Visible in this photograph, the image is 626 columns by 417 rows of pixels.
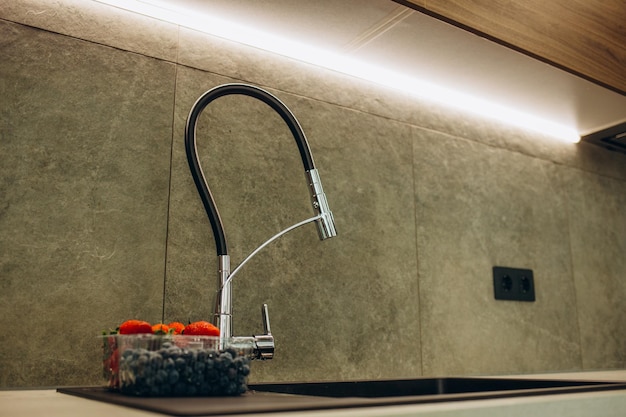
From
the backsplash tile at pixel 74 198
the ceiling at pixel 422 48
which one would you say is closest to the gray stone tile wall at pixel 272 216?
the backsplash tile at pixel 74 198

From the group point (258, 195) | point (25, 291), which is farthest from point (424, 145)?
point (25, 291)

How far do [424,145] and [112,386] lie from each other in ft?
3.81

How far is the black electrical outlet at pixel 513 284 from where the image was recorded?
1.82 meters

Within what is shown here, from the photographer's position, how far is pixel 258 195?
1.42m

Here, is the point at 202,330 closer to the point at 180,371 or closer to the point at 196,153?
the point at 180,371

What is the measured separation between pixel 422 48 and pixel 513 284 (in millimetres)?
790

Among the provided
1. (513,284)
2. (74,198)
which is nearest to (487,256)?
(513,284)

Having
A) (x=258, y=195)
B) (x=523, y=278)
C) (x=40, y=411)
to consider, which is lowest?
(x=40, y=411)

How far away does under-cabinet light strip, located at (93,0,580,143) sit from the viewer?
4.43ft

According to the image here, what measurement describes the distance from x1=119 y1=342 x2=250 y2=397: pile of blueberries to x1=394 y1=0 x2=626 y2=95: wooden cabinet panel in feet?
2.54

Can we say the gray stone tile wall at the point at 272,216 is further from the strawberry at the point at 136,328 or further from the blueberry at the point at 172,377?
the blueberry at the point at 172,377

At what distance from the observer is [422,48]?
58.1 inches

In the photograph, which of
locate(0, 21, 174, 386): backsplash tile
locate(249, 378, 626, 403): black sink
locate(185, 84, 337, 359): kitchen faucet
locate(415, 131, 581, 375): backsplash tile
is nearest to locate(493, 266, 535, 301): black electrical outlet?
locate(415, 131, 581, 375): backsplash tile

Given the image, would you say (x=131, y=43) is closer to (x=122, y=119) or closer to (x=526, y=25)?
(x=122, y=119)
